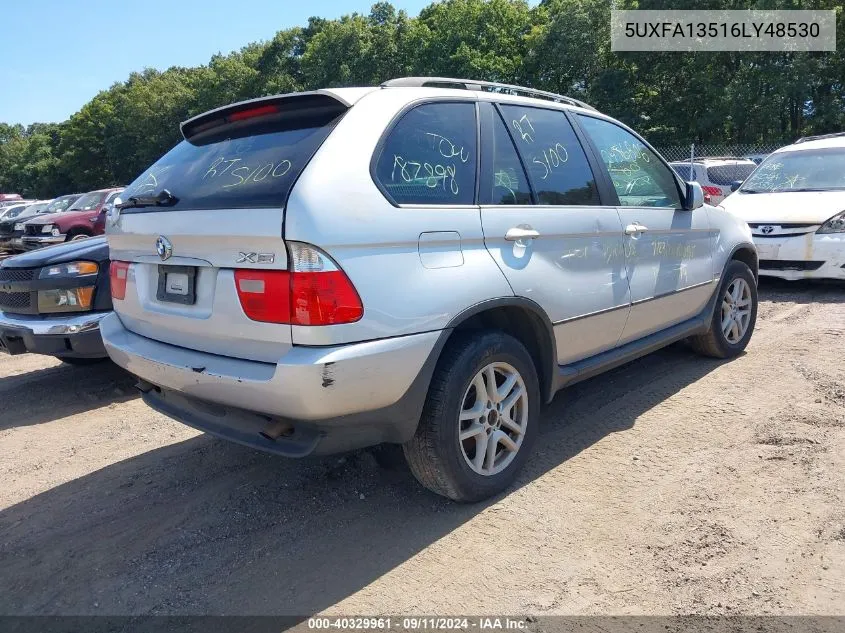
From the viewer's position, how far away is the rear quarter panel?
99.0 inches

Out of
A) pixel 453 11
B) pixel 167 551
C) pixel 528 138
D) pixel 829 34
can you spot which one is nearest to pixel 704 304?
pixel 528 138

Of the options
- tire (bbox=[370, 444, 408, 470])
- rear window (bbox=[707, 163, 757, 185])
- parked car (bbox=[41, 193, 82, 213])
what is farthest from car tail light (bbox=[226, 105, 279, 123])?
parked car (bbox=[41, 193, 82, 213])

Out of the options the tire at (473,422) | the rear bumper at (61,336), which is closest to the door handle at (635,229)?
the tire at (473,422)

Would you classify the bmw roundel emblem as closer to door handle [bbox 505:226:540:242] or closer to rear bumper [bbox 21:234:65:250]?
door handle [bbox 505:226:540:242]

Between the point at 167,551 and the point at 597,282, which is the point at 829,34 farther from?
the point at 167,551

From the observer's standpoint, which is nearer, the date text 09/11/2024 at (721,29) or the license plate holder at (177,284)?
the license plate holder at (177,284)

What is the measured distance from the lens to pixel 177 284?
298 centimetres

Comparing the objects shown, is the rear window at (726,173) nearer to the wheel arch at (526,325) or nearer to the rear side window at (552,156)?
the rear side window at (552,156)

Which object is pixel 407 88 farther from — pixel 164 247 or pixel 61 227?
pixel 61 227

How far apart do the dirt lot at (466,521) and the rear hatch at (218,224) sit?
93cm

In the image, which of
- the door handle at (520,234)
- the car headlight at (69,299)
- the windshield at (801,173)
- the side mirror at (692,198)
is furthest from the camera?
the windshield at (801,173)

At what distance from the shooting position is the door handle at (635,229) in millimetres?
3924

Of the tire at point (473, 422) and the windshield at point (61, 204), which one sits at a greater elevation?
the windshield at point (61, 204)

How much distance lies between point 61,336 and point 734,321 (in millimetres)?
5164
